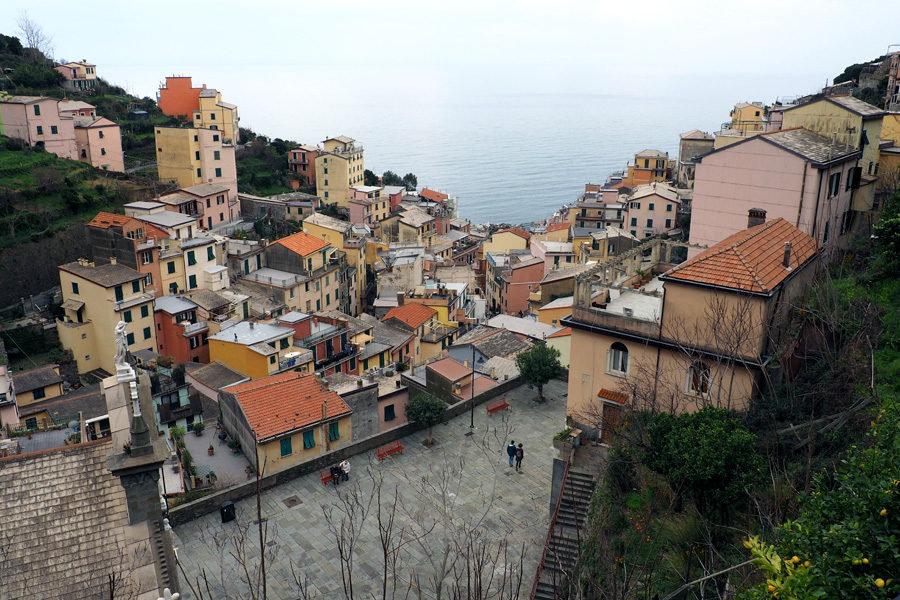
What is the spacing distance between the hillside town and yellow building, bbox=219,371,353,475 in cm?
7

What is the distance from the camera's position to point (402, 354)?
35656mm

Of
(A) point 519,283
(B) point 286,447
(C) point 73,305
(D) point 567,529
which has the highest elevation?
(D) point 567,529

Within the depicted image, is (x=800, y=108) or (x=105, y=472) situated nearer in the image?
(x=105, y=472)

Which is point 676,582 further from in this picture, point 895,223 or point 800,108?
point 800,108

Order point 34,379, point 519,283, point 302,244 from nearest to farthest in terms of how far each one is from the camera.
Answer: point 34,379, point 302,244, point 519,283

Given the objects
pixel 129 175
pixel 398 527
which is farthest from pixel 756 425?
pixel 129 175

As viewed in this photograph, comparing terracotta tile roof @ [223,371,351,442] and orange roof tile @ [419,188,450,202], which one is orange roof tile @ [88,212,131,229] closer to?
terracotta tile roof @ [223,371,351,442]

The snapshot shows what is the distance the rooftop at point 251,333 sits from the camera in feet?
96.2

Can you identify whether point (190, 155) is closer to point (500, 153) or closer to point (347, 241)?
point (347, 241)

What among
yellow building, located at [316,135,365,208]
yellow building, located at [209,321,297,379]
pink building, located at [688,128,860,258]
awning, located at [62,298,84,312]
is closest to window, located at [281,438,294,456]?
yellow building, located at [209,321,297,379]

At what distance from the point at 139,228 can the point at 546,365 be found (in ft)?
75.3

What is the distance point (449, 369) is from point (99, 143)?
4094cm

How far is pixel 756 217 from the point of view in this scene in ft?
71.2

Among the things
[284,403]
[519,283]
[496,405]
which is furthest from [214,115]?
[496,405]
